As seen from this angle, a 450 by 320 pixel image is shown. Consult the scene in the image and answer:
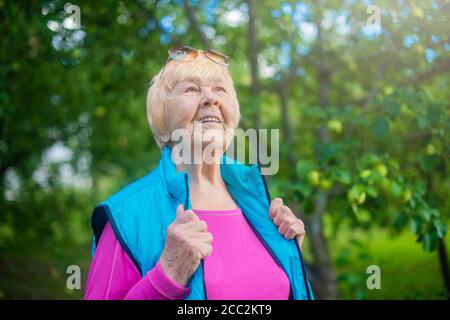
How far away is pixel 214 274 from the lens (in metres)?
1.91

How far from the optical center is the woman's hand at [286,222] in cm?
209

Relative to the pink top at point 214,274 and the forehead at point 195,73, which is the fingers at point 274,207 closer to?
the pink top at point 214,274

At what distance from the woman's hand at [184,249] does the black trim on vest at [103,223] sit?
5.4 inches

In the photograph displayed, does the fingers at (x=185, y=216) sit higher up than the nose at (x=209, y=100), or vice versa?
the nose at (x=209, y=100)

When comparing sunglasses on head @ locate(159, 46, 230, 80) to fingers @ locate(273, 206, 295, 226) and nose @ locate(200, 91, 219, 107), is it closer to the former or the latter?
nose @ locate(200, 91, 219, 107)

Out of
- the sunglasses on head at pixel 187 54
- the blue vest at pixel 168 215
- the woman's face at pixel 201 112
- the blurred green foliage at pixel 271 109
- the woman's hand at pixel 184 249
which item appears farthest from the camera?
the blurred green foliage at pixel 271 109

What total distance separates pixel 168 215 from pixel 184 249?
215mm

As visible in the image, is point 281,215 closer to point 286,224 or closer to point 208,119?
point 286,224

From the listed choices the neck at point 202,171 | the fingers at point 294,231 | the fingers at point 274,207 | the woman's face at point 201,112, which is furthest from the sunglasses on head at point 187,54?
the fingers at point 294,231

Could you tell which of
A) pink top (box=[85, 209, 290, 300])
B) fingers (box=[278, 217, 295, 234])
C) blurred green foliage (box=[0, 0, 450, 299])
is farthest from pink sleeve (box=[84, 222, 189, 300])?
blurred green foliage (box=[0, 0, 450, 299])

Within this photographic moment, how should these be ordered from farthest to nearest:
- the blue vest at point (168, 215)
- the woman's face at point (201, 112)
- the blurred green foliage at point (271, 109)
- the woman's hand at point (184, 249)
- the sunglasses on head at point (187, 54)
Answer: the blurred green foliage at point (271, 109) → the sunglasses on head at point (187, 54) → the woman's face at point (201, 112) → the blue vest at point (168, 215) → the woman's hand at point (184, 249)

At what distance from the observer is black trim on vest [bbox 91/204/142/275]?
189 cm

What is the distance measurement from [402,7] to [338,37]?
1.67 meters
